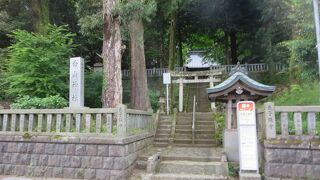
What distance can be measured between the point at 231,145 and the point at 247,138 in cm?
181

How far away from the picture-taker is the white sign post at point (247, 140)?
6750mm

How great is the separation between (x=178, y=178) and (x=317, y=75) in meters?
5.89

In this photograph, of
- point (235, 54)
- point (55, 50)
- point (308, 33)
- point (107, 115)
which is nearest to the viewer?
point (107, 115)

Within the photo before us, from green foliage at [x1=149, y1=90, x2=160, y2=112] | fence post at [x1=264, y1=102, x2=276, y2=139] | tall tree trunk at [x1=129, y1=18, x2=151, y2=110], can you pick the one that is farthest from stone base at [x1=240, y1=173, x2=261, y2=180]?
green foliage at [x1=149, y1=90, x2=160, y2=112]

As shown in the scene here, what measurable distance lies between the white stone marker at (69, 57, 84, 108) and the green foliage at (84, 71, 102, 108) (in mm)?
6129

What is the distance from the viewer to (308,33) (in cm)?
909

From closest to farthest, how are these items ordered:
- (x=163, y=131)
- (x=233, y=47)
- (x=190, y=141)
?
(x=190, y=141), (x=163, y=131), (x=233, y=47)

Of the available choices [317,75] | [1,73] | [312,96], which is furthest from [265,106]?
[1,73]

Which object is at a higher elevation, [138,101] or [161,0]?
[161,0]

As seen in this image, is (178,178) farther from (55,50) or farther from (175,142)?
(55,50)

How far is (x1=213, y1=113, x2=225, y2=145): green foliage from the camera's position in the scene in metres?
10.5

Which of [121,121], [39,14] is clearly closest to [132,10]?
[121,121]

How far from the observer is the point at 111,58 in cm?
889

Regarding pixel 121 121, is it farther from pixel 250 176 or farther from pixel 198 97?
pixel 198 97
